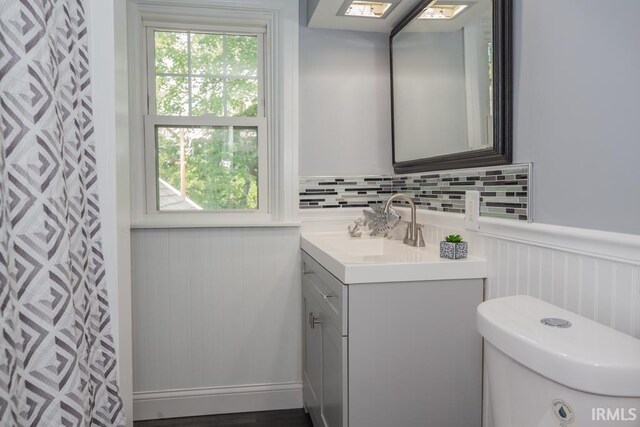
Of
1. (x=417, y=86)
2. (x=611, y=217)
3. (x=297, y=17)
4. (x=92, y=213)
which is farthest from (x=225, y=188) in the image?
(x=611, y=217)

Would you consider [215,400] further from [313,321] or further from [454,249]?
[454,249]

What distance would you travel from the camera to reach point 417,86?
6.48 feet

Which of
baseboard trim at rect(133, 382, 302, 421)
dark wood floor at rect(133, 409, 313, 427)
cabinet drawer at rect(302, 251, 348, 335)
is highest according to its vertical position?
cabinet drawer at rect(302, 251, 348, 335)

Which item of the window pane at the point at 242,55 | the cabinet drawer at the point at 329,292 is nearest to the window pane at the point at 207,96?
the window pane at the point at 242,55

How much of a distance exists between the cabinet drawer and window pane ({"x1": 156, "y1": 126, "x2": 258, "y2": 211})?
58 centimetres

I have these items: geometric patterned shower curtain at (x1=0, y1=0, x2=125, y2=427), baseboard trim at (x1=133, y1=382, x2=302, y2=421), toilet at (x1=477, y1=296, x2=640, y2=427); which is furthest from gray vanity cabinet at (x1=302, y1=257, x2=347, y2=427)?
geometric patterned shower curtain at (x1=0, y1=0, x2=125, y2=427)

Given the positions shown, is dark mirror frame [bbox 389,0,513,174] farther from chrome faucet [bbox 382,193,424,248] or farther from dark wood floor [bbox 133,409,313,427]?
dark wood floor [bbox 133,409,313,427]

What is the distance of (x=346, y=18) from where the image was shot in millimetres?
2113

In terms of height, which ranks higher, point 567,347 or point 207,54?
point 207,54

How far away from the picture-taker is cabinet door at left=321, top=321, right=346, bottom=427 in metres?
1.41

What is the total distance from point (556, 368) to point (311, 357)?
1.39 m

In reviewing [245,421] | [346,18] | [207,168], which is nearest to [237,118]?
[207,168]

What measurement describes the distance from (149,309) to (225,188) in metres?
0.73

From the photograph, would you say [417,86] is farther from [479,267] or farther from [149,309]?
[149,309]
